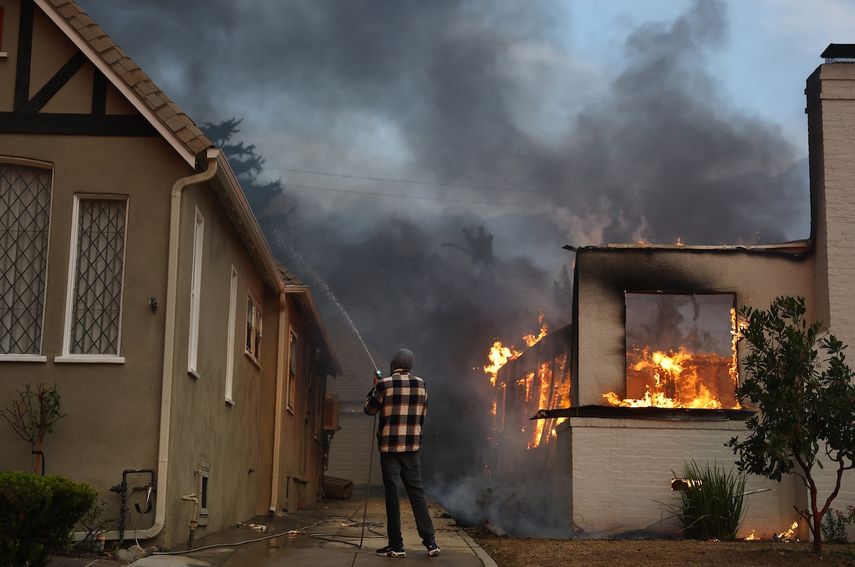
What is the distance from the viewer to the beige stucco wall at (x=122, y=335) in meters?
10.0

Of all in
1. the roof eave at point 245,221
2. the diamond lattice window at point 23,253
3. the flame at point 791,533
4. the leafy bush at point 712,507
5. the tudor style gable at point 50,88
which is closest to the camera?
the diamond lattice window at point 23,253

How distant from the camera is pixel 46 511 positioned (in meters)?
7.46

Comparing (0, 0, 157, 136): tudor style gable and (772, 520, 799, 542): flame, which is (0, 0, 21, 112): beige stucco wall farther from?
(772, 520, 799, 542): flame

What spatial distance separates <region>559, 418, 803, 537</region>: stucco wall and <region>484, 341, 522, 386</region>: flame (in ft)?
34.2

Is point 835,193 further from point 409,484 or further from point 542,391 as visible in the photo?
point 409,484

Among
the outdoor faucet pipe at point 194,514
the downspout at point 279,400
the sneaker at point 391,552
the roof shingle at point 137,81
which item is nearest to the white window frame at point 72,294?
the roof shingle at point 137,81

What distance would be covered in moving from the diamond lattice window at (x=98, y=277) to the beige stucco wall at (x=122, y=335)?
0.16 m

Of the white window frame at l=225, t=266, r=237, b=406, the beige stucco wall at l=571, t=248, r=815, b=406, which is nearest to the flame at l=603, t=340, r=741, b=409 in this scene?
the beige stucco wall at l=571, t=248, r=815, b=406

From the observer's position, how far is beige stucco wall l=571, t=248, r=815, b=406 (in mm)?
16984

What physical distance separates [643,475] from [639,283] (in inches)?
124

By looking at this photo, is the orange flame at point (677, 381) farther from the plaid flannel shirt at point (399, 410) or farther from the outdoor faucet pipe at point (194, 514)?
the outdoor faucet pipe at point (194, 514)

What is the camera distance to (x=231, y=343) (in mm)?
14383

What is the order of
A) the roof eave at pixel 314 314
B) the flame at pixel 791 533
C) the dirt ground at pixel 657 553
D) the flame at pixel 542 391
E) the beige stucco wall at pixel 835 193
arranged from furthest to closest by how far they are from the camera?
the flame at pixel 542 391 < the roof eave at pixel 314 314 < the beige stucco wall at pixel 835 193 < the flame at pixel 791 533 < the dirt ground at pixel 657 553

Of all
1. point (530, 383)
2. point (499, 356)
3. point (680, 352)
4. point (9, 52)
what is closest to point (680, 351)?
point (680, 352)
